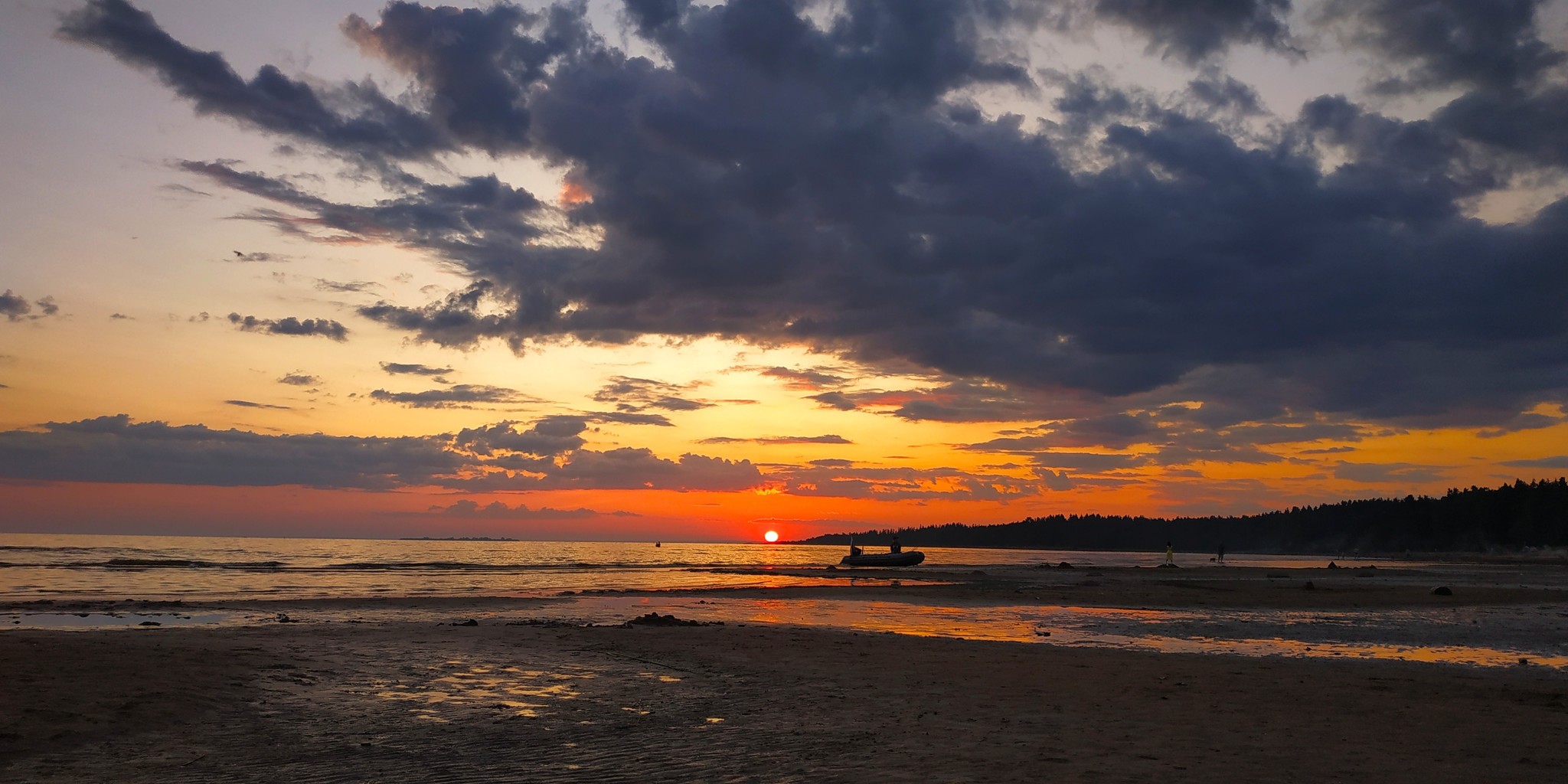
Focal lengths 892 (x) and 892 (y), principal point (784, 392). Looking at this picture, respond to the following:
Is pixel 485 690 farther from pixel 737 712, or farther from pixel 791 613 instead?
pixel 791 613

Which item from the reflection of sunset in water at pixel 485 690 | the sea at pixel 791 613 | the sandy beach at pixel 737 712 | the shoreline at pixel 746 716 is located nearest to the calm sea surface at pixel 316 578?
the sea at pixel 791 613

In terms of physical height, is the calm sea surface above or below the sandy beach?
below

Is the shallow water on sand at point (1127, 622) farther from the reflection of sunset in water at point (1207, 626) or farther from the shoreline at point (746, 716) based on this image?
the shoreline at point (746, 716)

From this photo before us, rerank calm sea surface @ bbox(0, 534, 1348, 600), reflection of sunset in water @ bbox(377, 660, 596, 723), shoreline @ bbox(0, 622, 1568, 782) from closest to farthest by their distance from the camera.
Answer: shoreline @ bbox(0, 622, 1568, 782) < reflection of sunset in water @ bbox(377, 660, 596, 723) < calm sea surface @ bbox(0, 534, 1348, 600)

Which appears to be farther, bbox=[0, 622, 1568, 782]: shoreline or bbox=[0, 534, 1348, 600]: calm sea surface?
bbox=[0, 534, 1348, 600]: calm sea surface

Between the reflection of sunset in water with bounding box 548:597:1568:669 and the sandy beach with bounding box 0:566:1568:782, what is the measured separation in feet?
8.07

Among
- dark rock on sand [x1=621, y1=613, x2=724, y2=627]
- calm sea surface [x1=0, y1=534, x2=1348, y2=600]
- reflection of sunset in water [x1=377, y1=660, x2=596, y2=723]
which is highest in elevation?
reflection of sunset in water [x1=377, y1=660, x2=596, y2=723]

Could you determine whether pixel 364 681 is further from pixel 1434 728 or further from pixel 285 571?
pixel 285 571

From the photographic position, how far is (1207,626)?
29531 millimetres

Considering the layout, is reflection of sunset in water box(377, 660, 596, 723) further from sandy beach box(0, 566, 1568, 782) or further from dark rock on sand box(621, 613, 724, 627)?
dark rock on sand box(621, 613, 724, 627)

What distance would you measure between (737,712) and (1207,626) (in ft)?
71.6

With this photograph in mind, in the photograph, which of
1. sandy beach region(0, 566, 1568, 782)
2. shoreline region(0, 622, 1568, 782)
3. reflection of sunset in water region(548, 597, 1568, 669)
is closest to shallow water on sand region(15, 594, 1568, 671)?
reflection of sunset in water region(548, 597, 1568, 669)

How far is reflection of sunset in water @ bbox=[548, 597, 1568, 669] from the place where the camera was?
2253cm

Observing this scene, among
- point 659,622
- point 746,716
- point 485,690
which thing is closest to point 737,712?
point 746,716
